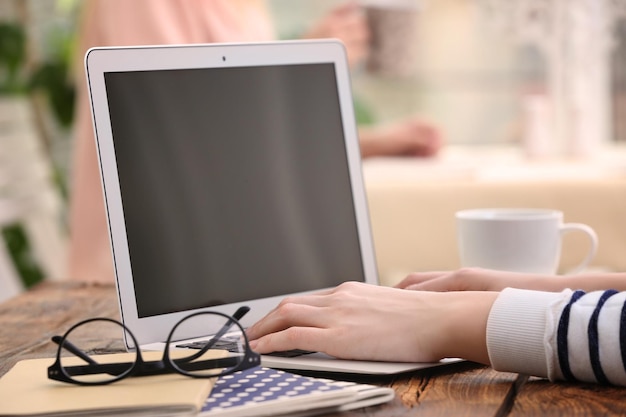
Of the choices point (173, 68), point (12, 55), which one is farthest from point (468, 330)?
point (12, 55)

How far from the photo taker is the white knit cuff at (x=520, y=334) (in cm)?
64

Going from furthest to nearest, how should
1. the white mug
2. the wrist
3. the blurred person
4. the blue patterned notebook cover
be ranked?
the blurred person → the white mug → the wrist → the blue patterned notebook cover

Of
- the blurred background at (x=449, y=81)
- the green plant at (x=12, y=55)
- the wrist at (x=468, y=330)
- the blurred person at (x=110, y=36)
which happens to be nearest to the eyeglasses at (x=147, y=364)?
the wrist at (x=468, y=330)

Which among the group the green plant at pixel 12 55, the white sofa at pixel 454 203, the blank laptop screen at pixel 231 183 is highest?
the green plant at pixel 12 55

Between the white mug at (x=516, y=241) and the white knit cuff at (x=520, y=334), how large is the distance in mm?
320

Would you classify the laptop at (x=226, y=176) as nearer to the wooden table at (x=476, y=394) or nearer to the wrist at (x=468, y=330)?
the wooden table at (x=476, y=394)

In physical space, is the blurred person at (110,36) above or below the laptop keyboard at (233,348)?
above

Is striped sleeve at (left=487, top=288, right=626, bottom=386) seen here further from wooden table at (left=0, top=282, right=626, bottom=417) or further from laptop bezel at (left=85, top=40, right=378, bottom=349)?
laptop bezel at (left=85, top=40, right=378, bottom=349)

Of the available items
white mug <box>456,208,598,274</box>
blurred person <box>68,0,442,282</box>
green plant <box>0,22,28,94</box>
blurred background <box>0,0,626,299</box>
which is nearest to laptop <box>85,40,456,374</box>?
white mug <box>456,208,598,274</box>

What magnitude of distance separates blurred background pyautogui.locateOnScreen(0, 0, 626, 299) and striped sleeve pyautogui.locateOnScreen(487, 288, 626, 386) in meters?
1.75

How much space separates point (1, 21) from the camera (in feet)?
10.2

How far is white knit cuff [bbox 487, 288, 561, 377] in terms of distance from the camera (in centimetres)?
64

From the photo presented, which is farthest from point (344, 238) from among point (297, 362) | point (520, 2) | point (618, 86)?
point (618, 86)

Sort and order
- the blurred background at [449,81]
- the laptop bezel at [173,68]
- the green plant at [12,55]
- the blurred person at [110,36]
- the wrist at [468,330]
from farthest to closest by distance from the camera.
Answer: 1. the green plant at [12,55]
2. the blurred background at [449,81]
3. the blurred person at [110,36]
4. the laptop bezel at [173,68]
5. the wrist at [468,330]
